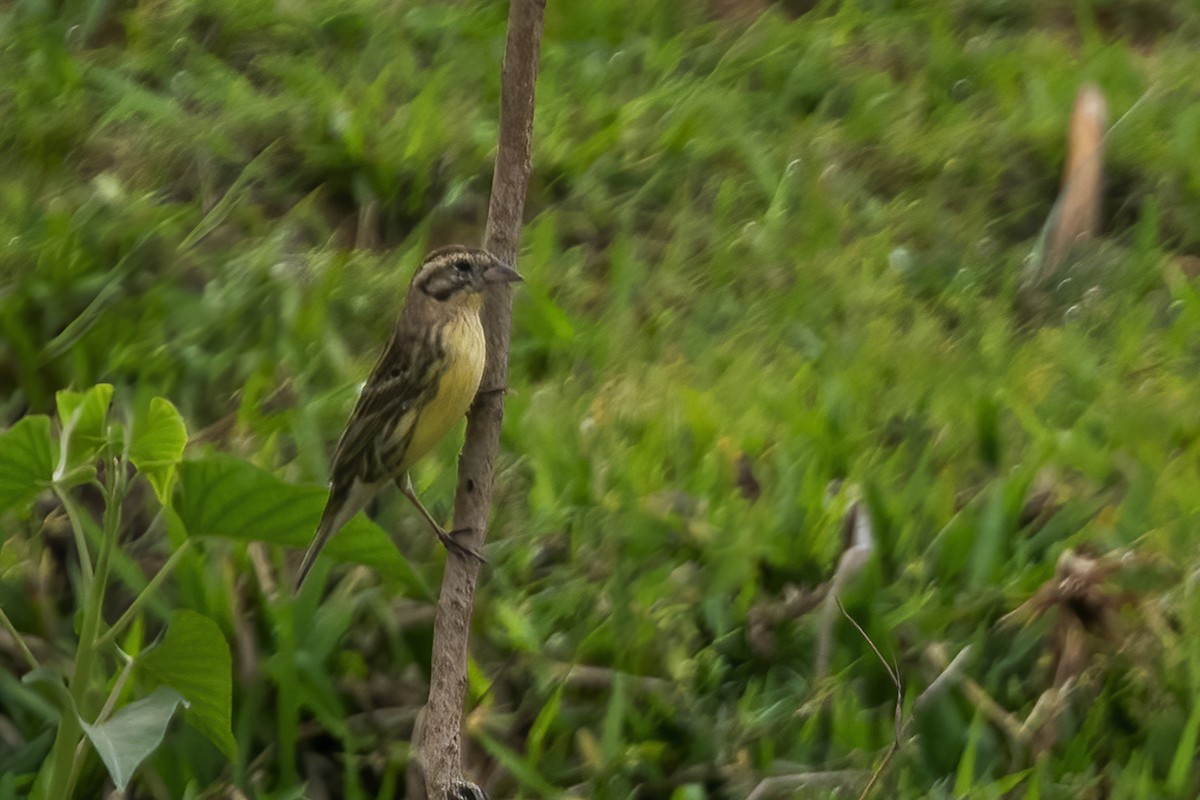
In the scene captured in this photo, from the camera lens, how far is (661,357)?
455 cm

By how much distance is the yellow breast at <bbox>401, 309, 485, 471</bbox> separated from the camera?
312cm

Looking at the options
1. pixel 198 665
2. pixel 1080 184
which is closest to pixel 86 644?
pixel 198 665

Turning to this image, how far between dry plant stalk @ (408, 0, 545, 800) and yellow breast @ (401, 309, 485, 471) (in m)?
0.35

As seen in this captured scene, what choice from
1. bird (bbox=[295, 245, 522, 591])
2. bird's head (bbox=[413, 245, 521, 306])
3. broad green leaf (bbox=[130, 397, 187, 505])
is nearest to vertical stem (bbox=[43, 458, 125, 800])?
broad green leaf (bbox=[130, 397, 187, 505])

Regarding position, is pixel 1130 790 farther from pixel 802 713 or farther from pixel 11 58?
pixel 11 58

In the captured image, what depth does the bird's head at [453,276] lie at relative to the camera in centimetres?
316

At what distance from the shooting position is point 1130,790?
3.28m

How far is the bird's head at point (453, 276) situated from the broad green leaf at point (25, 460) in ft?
2.65

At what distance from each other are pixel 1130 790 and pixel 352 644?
5.24ft

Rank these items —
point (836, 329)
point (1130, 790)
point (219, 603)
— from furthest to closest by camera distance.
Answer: point (836, 329) < point (219, 603) < point (1130, 790)

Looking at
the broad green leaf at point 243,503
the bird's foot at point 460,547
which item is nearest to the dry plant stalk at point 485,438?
the bird's foot at point 460,547

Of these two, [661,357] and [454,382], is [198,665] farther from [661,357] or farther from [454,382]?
[661,357]

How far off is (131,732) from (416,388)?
0.95 m

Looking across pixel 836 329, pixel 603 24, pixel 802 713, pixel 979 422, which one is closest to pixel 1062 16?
pixel 603 24
